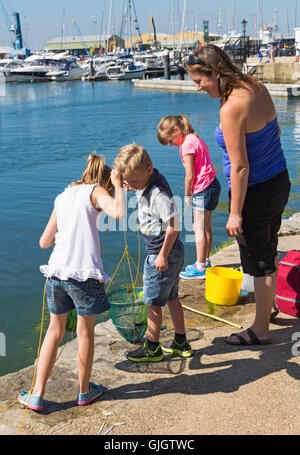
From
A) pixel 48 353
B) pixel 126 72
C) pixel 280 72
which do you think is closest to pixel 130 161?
pixel 48 353

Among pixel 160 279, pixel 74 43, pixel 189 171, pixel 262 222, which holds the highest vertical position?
pixel 74 43

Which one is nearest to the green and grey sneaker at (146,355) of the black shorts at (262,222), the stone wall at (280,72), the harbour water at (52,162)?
the black shorts at (262,222)

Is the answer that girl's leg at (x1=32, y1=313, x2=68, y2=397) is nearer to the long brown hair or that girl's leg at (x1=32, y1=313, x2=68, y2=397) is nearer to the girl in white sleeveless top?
the girl in white sleeveless top

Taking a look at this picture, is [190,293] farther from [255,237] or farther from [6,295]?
[6,295]

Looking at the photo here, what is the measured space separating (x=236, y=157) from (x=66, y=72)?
63936mm

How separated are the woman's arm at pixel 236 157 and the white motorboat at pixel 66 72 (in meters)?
62.8

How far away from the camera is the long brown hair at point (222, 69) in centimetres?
314

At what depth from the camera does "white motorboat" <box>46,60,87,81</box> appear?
205 feet

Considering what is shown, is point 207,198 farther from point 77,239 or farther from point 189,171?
point 77,239

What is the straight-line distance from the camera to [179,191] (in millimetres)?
10734

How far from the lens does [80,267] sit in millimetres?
2910

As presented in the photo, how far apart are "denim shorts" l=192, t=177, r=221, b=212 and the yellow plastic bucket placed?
0.69 metres

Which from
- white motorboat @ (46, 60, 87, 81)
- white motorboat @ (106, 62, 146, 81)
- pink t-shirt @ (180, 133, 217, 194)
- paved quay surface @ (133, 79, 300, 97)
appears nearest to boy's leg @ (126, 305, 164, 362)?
pink t-shirt @ (180, 133, 217, 194)

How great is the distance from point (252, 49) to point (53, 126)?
47.0 m
